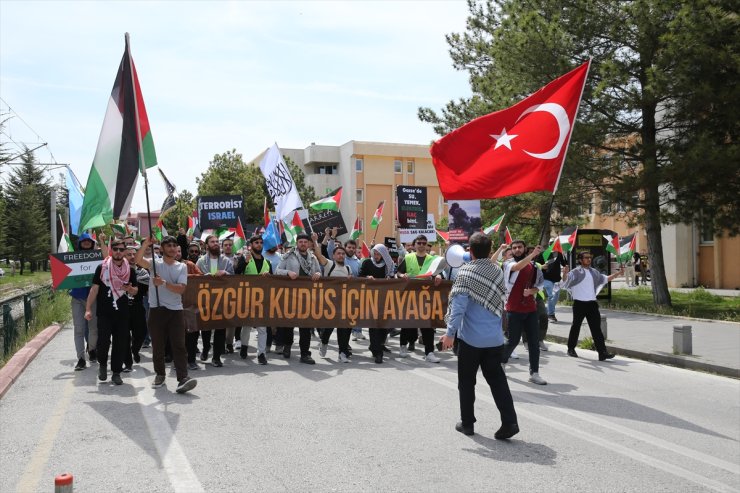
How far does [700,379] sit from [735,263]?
22.7m

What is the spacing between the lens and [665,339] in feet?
43.5

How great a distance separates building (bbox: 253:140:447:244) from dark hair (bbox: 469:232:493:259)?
60762mm

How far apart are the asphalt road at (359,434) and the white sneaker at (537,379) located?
176 millimetres

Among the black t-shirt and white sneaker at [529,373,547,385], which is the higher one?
the black t-shirt

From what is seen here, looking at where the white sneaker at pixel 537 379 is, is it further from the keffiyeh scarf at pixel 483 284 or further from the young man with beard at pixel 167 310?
the young man with beard at pixel 167 310

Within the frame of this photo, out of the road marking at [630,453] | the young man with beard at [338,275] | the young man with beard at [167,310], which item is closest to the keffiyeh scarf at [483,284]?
the road marking at [630,453]

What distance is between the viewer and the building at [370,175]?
68.4 meters

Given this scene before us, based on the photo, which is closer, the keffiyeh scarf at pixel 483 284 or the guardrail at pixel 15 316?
the keffiyeh scarf at pixel 483 284

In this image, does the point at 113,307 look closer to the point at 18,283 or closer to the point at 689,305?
the point at 689,305

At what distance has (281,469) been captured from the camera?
17.2ft

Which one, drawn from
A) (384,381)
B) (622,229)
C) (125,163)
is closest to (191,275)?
(125,163)

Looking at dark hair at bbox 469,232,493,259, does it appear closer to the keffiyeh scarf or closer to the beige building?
the keffiyeh scarf

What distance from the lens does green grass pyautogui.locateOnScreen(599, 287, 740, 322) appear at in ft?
59.7

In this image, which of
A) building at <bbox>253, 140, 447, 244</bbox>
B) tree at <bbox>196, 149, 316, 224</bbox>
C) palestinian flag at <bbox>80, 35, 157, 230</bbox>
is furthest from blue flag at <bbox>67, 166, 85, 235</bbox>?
building at <bbox>253, 140, 447, 244</bbox>
